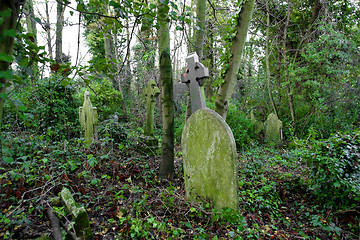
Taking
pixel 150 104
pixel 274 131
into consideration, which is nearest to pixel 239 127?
pixel 274 131

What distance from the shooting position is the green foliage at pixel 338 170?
293 cm

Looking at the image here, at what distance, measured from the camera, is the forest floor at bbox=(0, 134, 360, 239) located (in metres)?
2.41

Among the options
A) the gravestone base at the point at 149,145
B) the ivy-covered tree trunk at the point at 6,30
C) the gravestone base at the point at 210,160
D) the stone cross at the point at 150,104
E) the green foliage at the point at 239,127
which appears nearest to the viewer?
the ivy-covered tree trunk at the point at 6,30

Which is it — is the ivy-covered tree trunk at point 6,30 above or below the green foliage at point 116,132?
above

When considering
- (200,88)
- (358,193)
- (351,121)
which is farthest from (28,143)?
(351,121)

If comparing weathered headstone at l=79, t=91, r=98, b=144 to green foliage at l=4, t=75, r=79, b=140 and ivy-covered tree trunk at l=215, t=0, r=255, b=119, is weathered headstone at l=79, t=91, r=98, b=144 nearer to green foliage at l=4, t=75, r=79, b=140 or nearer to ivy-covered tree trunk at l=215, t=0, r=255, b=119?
green foliage at l=4, t=75, r=79, b=140

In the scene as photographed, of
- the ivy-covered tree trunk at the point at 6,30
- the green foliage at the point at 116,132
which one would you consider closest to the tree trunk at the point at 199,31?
the green foliage at the point at 116,132

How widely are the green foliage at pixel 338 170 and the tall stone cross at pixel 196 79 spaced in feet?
6.72

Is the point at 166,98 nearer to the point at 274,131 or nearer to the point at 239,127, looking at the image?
the point at 239,127

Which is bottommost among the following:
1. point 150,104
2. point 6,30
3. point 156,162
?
point 156,162

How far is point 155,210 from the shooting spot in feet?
9.50

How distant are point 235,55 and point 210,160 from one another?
214 cm

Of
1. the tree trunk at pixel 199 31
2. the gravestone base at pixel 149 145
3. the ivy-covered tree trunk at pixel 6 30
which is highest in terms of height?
the tree trunk at pixel 199 31

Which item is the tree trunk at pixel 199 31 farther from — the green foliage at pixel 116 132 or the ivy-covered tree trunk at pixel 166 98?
the green foliage at pixel 116 132
